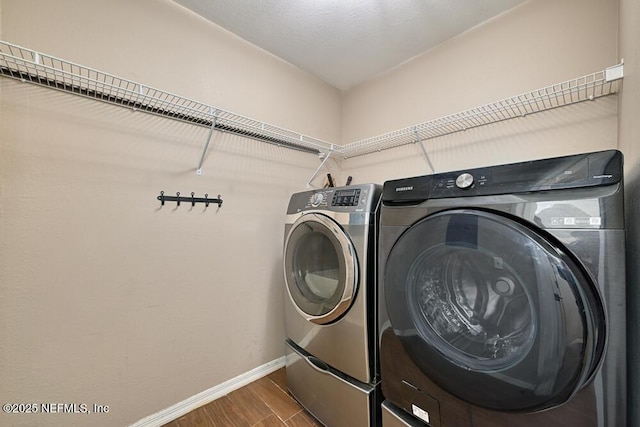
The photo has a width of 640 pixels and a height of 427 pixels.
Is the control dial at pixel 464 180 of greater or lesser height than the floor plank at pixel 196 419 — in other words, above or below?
above

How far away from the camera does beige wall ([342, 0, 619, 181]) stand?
3.69ft

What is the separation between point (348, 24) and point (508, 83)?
0.99 m

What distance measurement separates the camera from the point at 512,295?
68 cm

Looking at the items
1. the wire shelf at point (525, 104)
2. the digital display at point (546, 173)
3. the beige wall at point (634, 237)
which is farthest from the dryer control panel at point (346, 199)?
the beige wall at point (634, 237)

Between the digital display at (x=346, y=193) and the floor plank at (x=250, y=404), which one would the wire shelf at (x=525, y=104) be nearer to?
the digital display at (x=346, y=193)

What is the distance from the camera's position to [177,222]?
1331mm

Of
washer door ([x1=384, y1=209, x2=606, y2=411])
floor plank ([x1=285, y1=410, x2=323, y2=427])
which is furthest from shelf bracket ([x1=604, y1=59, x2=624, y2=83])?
floor plank ([x1=285, y1=410, x2=323, y2=427])

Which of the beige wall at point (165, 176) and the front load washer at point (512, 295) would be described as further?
the beige wall at point (165, 176)

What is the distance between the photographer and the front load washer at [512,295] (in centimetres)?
57

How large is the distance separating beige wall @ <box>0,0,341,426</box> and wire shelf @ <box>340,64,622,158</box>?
1041mm

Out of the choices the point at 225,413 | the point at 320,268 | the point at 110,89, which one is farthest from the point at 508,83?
the point at 225,413

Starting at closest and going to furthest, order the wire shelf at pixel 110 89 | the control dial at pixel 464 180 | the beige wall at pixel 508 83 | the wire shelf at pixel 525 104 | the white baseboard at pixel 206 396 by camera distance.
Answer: the control dial at pixel 464 180 < the wire shelf at pixel 110 89 < the wire shelf at pixel 525 104 < the beige wall at pixel 508 83 < the white baseboard at pixel 206 396

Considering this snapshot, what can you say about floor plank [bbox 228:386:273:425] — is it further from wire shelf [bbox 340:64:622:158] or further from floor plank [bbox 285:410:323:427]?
wire shelf [bbox 340:64:622:158]

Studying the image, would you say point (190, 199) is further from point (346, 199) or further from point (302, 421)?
point (302, 421)
